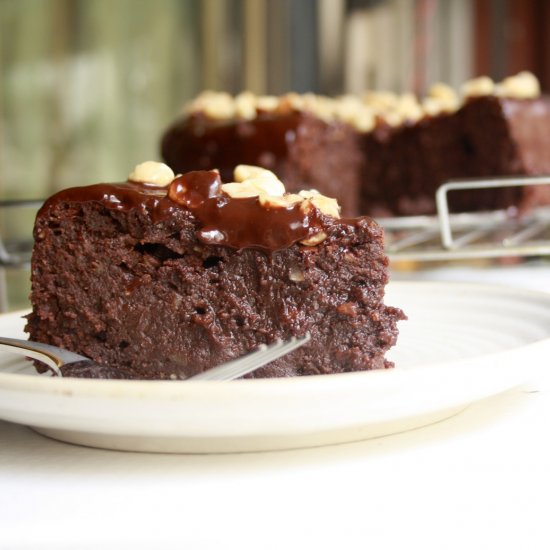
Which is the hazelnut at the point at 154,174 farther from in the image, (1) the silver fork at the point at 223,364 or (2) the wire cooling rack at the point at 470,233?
(2) the wire cooling rack at the point at 470,233

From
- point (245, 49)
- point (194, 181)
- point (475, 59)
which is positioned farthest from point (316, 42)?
point (194, 181)

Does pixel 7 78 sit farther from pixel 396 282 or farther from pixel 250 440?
pixel 250 440

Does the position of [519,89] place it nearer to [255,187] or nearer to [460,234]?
[460,234]

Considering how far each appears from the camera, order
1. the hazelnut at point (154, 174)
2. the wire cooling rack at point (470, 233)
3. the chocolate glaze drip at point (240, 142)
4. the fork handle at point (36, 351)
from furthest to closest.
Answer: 1. the chocolate glaze drip at point (240, 142)
2. the wire cooling rack at point (470, 233)
3. the hazelnut at point (154, 174)
4. the fork handle at point (36, 351)

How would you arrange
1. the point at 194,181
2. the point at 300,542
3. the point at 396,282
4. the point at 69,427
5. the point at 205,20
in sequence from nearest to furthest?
the point at 300,542 < the point at 69,427 < the point at 194,181 < the point at 396,282 < the point at 205,20

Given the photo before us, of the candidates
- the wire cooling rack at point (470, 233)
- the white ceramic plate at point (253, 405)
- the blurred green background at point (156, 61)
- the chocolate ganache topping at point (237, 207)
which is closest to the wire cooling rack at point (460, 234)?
A: the wire cooling rack at point (470, 233)

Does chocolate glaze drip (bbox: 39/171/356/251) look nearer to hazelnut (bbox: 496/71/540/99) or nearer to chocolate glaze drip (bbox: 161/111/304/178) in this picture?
chocolate glaze drip (bbox: 161/111/304/178)

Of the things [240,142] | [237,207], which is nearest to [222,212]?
[237,207]
